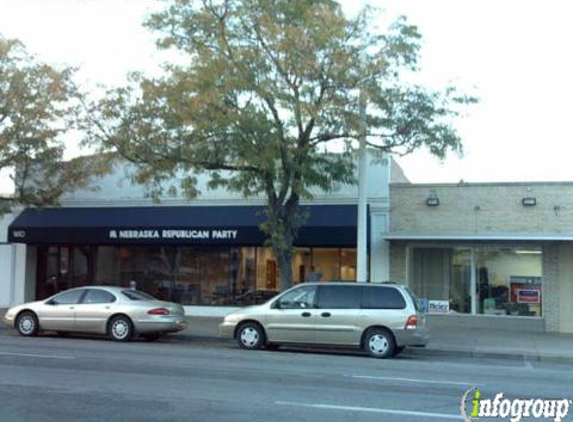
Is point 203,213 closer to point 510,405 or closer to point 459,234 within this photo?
point 459,234

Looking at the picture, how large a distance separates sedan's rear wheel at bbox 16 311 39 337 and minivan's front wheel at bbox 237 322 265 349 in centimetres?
544

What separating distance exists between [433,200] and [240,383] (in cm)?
1222

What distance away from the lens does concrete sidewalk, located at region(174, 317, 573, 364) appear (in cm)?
1515

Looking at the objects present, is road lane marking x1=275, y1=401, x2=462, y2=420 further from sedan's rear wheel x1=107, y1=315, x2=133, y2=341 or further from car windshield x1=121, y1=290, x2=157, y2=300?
car windshield x1=121, y1=290, x2=157, y2=300

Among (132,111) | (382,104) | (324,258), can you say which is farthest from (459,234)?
(132,111)

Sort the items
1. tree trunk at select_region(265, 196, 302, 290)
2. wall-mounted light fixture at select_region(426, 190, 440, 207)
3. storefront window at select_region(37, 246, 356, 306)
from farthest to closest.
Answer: storefront window at select_region(37, 246, 356, 306) < wall-mounted light fixture at select_region(426, 190, 440, 207) < tree trunk at select_region(265, 196, 302, 290)

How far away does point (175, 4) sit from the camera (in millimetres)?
16109

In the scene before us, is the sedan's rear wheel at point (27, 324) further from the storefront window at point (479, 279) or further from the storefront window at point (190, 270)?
the storefront window at point (479, 279)

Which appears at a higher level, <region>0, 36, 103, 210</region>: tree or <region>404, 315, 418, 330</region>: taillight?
<region>0, 36, 103, 210</region>: tree

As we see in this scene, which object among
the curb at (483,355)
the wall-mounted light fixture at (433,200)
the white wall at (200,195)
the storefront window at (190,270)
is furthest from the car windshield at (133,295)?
the wall-mounted light fixture at (433,200)

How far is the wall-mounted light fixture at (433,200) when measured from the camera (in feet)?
67.7

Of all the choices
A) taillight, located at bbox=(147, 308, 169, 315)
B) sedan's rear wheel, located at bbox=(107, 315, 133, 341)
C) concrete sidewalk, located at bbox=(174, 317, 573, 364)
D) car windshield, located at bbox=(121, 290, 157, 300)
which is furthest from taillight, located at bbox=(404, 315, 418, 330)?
car windshield, located at bbox=(121, 290, 157, 300)

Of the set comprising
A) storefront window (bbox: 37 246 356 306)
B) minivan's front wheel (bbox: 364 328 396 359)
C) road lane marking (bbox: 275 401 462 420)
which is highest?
storefront window (bbox: 37 246 356 306)

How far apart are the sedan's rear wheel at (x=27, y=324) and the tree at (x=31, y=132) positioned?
4.46m
